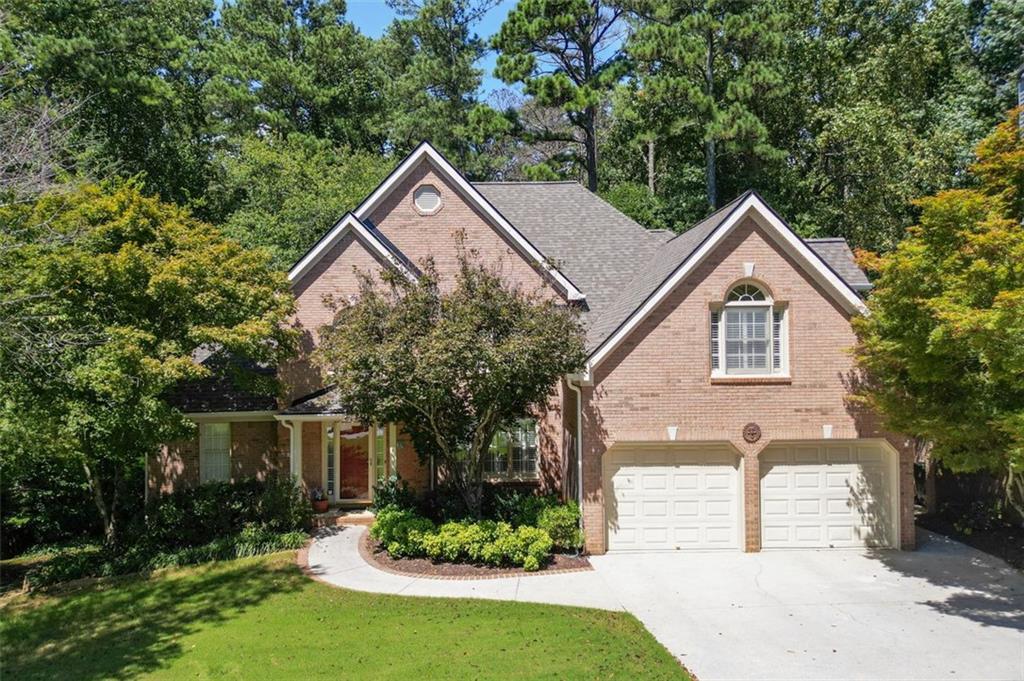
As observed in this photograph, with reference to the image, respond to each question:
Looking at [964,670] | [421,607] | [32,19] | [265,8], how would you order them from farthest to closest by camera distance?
[265,8] → [32,19] → [421,607] → [964,670]

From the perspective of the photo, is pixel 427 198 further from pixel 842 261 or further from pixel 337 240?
pixel 842 261

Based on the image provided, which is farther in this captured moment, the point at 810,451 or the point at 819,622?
the point at 810,451

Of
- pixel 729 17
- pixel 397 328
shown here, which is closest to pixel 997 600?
pixel 397 328

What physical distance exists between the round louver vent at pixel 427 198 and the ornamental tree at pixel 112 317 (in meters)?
5.41

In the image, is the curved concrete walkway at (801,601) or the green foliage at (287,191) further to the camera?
the green foliage at (287,191)

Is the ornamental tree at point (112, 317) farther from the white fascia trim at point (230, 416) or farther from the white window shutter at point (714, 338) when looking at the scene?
the white window shutter at point (714, 338)

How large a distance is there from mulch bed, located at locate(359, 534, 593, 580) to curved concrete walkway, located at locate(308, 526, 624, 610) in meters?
0.15

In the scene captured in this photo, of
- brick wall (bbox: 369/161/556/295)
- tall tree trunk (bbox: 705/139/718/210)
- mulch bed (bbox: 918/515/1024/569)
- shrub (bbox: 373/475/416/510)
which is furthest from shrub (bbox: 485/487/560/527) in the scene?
tall tree trunk (bbox: 705/139/718/210)

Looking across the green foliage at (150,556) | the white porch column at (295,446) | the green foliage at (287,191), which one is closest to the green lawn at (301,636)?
the green foliage at (150,556)

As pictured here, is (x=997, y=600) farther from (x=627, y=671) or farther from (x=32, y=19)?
(x=32, y=19)

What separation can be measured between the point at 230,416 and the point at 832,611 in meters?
14.3

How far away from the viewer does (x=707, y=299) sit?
14.5 m

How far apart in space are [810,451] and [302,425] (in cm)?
1227

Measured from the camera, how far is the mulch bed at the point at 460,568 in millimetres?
13164
